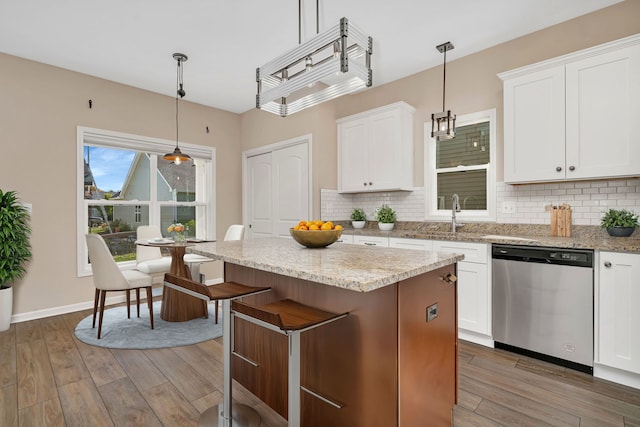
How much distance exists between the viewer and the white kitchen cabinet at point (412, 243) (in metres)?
3.15

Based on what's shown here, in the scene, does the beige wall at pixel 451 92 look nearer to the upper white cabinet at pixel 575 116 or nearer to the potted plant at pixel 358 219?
the upper white cabinet at pixel 575 116

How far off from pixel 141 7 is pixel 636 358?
438 cm

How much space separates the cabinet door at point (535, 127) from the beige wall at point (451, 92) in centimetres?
37

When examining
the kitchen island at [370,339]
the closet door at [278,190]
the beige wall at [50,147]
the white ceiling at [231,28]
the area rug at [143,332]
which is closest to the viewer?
the kitchen island at [370,339]

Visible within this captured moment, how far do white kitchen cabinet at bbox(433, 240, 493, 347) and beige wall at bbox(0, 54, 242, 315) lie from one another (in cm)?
400

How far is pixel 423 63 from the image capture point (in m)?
3.65

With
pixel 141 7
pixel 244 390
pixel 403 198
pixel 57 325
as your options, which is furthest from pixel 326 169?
pixel 57 325

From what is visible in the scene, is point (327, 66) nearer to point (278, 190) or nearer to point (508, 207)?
point (508, 207)

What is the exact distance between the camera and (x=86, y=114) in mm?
3912

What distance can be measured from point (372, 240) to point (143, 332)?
8.04 feet

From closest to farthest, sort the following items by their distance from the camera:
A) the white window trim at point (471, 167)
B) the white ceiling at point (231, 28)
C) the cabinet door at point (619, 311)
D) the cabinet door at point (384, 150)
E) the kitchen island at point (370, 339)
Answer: the kitchen island at point (370, 339)
the cabinet door at point (619, 311)
the white ceiling at point (231, 28)
the white window trim at point (471, 167)
the cabinet door at point (384, 150)

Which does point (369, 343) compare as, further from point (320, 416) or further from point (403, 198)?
point (403, 198)

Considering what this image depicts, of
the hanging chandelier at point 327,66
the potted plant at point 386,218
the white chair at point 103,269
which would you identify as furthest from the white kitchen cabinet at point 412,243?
the white chair at point 103,269

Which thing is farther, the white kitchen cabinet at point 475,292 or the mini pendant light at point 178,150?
the mini pendant light at point 178,150
